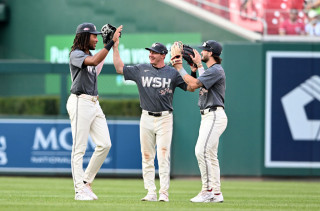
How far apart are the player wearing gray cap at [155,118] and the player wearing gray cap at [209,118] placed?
0.86ft

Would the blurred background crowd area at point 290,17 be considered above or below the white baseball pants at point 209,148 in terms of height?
above

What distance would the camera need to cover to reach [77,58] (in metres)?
8.31

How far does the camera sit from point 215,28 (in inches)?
749

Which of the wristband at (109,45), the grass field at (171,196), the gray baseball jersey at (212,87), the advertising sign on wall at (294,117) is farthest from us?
the advertising sign on wall at (294,117)

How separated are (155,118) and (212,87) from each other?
825 millimetres

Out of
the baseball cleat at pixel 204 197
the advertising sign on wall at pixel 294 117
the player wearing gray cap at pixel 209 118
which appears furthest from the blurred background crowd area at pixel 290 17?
the baseball cleat at pixel 204 197

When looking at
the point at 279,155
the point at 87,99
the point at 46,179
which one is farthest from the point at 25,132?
the point at 87,99

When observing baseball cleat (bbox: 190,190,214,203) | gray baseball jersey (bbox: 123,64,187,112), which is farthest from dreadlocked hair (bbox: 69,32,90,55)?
baseball cleat (bbox: 190,190,214,203)

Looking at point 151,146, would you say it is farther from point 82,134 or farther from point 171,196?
point 171,196

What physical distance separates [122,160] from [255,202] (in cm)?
563

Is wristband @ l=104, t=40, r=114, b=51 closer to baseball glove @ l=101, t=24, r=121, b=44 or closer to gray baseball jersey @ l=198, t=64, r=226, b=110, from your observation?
baseball glove @ l=101, t=24, r=121, b=44

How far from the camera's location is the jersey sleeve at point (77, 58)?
827 cm

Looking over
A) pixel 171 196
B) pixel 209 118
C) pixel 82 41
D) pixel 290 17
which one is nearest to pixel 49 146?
pixel 171 196

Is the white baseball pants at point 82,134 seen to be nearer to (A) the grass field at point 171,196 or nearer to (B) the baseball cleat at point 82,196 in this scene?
(B) the baseball cleat at point 82,196
